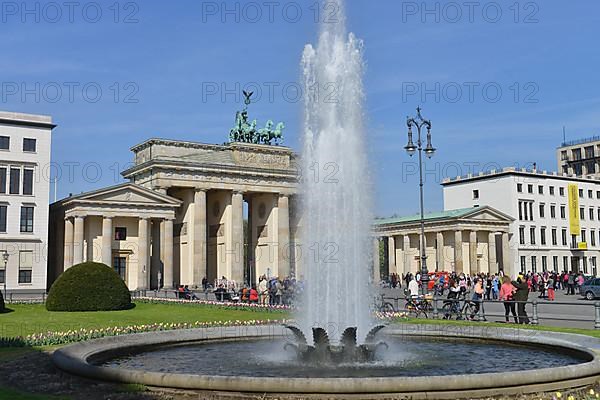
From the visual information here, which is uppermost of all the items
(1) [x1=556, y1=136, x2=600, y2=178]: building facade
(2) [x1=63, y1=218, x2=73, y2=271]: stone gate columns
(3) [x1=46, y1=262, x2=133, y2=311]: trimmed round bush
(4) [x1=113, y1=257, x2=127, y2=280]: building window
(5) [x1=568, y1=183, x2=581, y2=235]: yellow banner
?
(1) [x1=556, y1=136, x2=600, y2=178]: building facade

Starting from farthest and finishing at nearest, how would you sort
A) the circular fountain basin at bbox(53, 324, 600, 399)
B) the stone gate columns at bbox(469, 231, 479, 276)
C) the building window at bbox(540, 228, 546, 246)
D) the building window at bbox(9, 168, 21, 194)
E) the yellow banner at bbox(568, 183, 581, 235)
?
the yellow banner at bbox(568, 183, 581, 235) → the building window at bbox(540, 228, 546, 246) → the stone gate columns at bbox(469, 231, 479, 276) → the building window at bbox(9, 168, 21, 194) → the circular fountain basin at bbox(53, 324, 600, 399)

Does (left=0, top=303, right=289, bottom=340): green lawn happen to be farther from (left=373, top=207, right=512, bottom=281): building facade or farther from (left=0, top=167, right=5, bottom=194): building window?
(left=373, top=207, right=512, bottom=281): building facade

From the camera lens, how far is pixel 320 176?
18094 millimetres

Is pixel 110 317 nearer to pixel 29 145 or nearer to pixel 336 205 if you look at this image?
pixel 336 205

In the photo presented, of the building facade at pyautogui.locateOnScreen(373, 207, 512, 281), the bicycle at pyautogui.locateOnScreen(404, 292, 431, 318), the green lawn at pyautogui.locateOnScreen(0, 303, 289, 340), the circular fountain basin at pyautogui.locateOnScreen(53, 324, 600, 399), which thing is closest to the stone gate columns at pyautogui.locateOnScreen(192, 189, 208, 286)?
the building facade at pyautogui.locateOnScreen(373, 207, 512, 281)

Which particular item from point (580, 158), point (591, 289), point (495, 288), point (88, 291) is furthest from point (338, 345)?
point (580, 158)

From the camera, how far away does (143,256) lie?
226 ft

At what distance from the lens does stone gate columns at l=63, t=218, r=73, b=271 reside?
6688 cm

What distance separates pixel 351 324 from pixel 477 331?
4.86 m

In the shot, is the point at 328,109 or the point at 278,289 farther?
the point at 278,289

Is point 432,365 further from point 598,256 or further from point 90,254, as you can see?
point 598,256

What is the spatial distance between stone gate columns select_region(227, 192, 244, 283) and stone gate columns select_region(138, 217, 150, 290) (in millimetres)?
12728

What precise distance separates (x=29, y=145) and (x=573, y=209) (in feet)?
263

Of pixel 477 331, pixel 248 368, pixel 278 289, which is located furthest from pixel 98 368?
pixel 278 289
